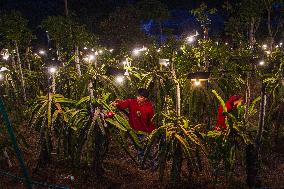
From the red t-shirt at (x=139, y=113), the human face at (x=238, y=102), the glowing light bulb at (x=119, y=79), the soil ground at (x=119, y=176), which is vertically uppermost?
the glowing light bulb at (x=119, y=79)

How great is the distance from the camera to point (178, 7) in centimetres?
4594

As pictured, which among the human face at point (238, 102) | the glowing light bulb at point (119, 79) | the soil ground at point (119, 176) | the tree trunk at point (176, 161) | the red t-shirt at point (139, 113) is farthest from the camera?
the glowing light bulb at point (119, 79)

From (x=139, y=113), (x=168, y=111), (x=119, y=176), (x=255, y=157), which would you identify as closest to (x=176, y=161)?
Answer: (x=168, y=111)

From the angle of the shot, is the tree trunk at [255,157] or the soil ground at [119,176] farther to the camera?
the soil ground at [119,176]

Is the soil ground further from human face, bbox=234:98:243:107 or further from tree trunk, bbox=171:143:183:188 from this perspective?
human face, bbox=234:98:243:107

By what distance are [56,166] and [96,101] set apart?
2.16 metres

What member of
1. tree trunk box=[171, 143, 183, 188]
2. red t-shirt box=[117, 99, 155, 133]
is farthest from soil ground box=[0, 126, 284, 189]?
red t-shirt box=[117, 99, 155, 133]

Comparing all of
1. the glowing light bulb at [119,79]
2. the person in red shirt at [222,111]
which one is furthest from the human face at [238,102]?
the glowing light bulb at [119,79]

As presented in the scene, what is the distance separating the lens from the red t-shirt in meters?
7.68

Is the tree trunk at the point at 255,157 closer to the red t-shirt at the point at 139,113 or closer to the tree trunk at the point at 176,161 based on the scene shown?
the tree trunk at the point at 176,161

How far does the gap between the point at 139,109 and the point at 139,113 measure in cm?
10

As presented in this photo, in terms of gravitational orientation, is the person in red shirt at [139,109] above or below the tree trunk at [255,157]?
above

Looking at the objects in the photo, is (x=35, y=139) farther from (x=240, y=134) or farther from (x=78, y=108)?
(x=240, y=134)

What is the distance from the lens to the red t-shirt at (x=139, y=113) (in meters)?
7.68
